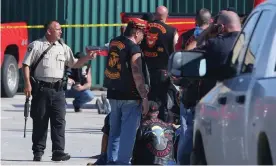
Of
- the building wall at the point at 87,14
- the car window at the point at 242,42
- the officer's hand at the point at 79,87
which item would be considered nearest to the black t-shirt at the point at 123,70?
the car window at the point at 242,42

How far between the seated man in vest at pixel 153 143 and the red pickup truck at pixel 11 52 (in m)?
10.9

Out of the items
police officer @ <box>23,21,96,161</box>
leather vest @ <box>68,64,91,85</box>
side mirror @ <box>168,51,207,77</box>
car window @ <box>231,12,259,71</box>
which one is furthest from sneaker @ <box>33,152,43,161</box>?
leather vest @ <box>68,64,91,85</box>

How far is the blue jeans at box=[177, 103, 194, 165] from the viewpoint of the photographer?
29.2ft

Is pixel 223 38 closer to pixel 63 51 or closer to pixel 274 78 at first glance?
pixel 274 78

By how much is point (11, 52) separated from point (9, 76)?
0.59 meters

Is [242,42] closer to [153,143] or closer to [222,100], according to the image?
[222,100]

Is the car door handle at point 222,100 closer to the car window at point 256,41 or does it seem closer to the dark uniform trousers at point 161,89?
the car window at point 256,41

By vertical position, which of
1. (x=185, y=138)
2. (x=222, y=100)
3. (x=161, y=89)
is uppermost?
(x=222, y=100)

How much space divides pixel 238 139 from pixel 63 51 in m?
6.42

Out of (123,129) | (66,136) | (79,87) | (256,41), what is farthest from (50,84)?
(79,87)

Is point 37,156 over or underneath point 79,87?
underneath

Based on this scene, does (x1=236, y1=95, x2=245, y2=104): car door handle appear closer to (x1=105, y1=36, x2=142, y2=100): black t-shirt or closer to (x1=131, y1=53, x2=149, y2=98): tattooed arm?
(x1=131, y1=53, x2=149, y2=98): tattooed arm

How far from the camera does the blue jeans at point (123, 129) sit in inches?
409

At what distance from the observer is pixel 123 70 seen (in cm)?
1052
